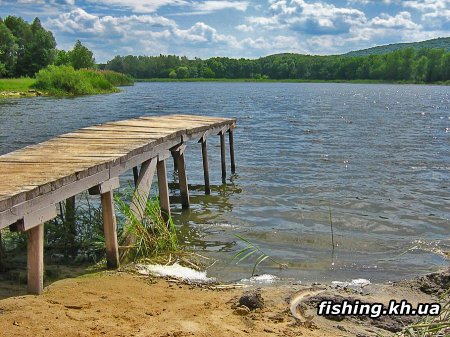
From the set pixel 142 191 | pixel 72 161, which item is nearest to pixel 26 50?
pixel 142 191

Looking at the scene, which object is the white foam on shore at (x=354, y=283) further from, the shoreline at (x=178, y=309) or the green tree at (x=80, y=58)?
the green tree at (x=80, y=58)

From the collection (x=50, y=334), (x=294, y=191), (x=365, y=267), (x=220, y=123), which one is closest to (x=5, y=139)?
Result: (x=220, y=123)

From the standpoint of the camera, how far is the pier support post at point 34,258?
588 centimetres

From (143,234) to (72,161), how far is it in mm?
1673

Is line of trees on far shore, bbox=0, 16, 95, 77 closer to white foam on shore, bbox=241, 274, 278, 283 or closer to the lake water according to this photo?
the lake water

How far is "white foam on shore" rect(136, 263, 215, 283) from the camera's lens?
24.9ft

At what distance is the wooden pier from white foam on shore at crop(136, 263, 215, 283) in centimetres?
41

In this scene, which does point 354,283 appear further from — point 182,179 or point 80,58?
point 80,58

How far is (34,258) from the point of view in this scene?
19.3 feet

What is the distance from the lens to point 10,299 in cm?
577

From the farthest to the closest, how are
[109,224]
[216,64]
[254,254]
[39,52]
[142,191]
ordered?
[216,64]
[39,52]
[254,254]
[142,191]
[109,224]

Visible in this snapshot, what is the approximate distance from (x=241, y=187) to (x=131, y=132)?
5121 millimetres

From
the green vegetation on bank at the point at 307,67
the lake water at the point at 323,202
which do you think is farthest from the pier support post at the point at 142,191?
the green vegetation on bank at the point at 307,67

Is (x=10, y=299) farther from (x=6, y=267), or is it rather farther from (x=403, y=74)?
(x=403, y=74)
